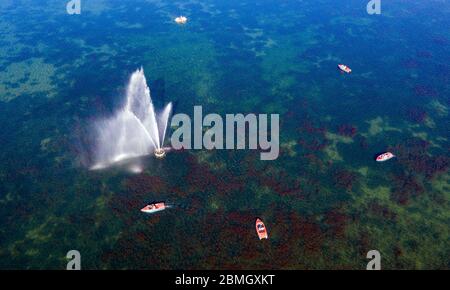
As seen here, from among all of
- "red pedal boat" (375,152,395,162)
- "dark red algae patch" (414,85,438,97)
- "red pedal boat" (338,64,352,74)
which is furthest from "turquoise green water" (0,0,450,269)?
"red pedal boat" (338,64,352,74)

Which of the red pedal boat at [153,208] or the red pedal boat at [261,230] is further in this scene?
the red pedal boat at [153,208]

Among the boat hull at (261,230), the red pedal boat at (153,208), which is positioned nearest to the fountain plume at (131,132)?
the red pedal boat at (153,208)

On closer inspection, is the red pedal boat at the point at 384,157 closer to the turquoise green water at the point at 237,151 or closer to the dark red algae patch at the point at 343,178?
the turquoise green water at the point at 237,151

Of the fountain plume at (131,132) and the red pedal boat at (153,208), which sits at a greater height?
the fountain plume at (131,132)

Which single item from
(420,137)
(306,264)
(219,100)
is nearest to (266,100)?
(219,100)

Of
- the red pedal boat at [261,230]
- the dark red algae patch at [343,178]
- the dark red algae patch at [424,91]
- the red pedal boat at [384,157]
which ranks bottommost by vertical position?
the red pedal boat at [261,230]
